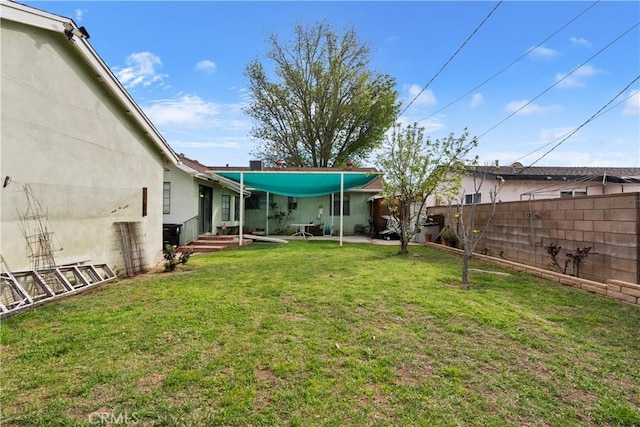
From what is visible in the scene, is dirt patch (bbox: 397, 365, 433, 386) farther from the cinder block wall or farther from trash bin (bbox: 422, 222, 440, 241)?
trash bin (bbox: 422, 222, 440, 241)

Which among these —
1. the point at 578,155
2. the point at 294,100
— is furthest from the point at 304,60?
the point at 578,155

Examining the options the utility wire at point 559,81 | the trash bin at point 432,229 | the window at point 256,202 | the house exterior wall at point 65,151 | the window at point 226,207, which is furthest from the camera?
the window at point 256,202

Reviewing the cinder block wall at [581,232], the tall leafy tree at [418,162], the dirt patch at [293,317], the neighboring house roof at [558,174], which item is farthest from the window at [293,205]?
the dirt patch at [293,317]

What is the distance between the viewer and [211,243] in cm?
1273

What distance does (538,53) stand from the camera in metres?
10.5

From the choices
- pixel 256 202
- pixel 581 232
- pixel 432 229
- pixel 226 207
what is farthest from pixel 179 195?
pixel 581 232

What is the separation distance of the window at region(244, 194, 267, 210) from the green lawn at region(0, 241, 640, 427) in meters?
13.9

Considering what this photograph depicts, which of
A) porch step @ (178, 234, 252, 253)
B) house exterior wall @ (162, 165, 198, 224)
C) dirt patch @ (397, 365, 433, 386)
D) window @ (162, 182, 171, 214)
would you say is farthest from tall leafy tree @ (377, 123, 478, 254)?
window @ (162, 182, 171, 214)

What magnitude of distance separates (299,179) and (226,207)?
239 inches

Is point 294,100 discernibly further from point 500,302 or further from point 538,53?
point 500,302

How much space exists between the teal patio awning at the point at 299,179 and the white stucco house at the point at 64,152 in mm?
4595

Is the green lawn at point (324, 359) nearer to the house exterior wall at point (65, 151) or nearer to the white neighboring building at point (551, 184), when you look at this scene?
the house exterior wall at point (65, 151)

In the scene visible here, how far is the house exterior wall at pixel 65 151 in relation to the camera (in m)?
4.62

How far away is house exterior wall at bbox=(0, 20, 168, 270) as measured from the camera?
4.62m
